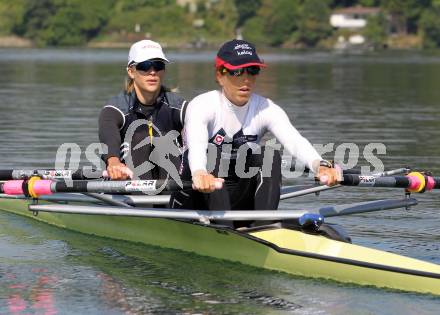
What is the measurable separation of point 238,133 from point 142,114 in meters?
1.89

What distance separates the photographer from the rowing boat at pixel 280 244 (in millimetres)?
10422

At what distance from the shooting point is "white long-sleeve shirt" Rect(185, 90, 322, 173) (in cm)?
1117

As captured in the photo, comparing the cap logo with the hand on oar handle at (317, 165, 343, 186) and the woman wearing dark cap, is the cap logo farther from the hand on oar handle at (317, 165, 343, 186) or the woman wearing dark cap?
the hand on oar handle at (317, 165, 343, 186)

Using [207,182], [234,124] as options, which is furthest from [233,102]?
[207,182]

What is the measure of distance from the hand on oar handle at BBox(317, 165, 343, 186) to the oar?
4.41ft

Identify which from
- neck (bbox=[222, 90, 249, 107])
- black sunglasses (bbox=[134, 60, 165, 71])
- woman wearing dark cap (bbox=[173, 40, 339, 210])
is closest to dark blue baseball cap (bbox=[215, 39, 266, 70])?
woman wearing dark cap (bbox=[173, 40, 339, 210])

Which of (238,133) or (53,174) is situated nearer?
(238,133)

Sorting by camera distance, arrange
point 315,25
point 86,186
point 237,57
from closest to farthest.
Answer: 1. point 237,57
2. point 86,186
3. point 315,25

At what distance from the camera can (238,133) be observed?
456 inches

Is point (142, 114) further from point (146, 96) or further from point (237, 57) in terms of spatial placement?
point (237, 57)

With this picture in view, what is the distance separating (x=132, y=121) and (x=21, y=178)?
152 cm

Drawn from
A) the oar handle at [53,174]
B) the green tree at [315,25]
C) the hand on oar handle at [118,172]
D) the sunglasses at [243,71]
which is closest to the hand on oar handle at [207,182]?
the sunglasses at [243,71]

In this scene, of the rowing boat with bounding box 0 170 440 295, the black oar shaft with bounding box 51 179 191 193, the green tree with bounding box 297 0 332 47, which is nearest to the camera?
the rowing boat with bounding box 0 170 440 295

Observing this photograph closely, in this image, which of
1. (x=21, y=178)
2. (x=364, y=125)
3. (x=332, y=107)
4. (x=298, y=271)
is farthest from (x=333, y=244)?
(x=332, y=107)
